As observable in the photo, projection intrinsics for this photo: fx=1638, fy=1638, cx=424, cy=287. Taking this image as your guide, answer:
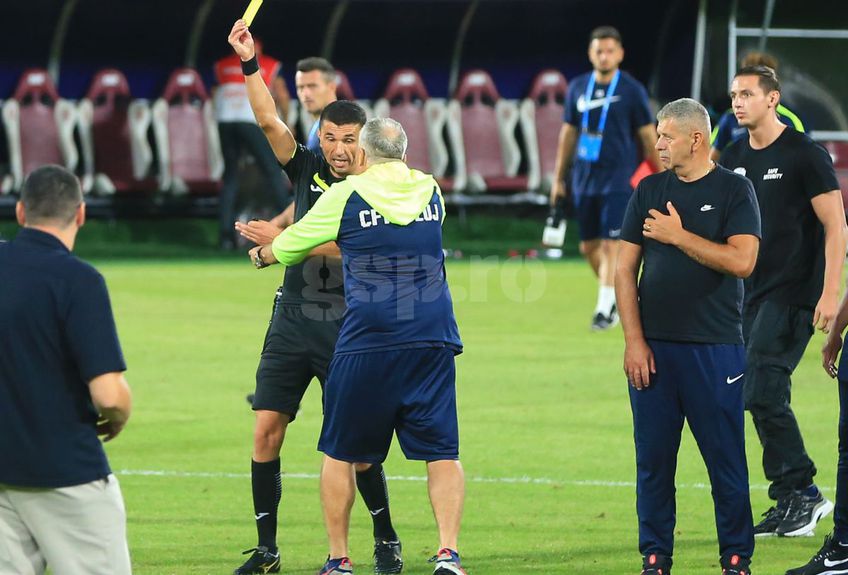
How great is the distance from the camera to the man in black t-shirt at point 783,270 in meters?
8.05

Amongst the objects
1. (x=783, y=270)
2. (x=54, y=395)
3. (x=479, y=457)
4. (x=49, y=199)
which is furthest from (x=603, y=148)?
(x=54, y=395)

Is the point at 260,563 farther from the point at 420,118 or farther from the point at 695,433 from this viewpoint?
the point at 420,118

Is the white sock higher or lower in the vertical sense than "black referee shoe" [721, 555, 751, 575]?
lower

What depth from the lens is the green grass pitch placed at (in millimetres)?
7738

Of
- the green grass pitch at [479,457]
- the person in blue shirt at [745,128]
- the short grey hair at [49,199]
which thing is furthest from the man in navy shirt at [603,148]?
the short grey hair at [49,199]

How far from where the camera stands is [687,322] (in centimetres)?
684

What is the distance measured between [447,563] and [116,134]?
58.5ft

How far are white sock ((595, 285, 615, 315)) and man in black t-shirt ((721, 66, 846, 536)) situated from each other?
7188 millimetres

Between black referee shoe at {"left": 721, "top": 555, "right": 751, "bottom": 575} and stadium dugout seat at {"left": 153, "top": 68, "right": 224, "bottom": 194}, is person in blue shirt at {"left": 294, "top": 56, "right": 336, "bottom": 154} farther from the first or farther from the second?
stadium dugout seat at {"left": 153, "top": 68, "right": 224, "bottom": 194}

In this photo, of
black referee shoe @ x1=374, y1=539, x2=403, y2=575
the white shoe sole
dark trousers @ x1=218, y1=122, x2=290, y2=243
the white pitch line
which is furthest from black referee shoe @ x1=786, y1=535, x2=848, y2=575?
dark trousers @ x1=218, y1=122, x2=290, y2=243

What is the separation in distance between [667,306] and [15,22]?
18708mm

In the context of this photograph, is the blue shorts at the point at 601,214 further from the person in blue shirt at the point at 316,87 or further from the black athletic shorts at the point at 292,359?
the black athletic shorts at the point at 292,359

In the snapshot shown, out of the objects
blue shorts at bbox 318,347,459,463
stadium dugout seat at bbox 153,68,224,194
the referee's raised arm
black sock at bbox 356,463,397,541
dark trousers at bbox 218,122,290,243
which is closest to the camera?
blue shorts at bbox 318,347,459,463

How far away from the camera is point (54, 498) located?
5.15 metres
